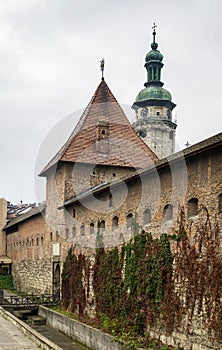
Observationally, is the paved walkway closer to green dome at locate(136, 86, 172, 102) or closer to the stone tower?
the stone tower

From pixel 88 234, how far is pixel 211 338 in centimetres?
942

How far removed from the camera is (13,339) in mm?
15133

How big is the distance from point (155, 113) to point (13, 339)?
44282 mm

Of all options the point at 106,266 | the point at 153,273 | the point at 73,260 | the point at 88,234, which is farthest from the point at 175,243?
the point at 73,260

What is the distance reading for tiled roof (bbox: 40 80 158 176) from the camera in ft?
80.0

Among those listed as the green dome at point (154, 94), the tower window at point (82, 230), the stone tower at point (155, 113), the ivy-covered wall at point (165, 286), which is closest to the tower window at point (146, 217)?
the ivy-covered wall at point (165, 286)

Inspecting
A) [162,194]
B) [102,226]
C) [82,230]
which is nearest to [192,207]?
[162,194]

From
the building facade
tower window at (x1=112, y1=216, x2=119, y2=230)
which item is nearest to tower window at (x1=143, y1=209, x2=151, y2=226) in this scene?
the building facade

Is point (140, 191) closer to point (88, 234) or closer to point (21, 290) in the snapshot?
point (88, 234)

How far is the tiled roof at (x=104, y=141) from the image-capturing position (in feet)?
80.0

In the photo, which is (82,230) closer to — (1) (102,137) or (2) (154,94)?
(1) (102,137)

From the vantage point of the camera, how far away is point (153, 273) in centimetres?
1379

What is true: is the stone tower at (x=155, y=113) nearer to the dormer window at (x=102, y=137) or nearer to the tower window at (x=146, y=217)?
the dormer window at (x=102, y=137)

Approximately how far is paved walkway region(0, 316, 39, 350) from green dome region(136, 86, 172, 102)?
135 feet
